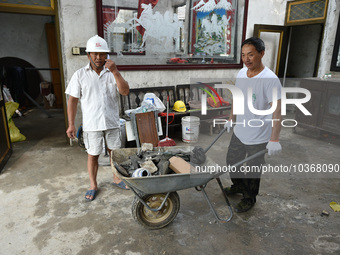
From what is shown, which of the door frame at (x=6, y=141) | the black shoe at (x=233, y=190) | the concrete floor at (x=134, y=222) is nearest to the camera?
the concrete floor at (x=134, y=222)

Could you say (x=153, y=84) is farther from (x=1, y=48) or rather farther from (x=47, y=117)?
(x=1, y=48)

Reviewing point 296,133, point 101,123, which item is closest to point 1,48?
point 101,123

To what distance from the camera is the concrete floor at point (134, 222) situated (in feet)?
8.30

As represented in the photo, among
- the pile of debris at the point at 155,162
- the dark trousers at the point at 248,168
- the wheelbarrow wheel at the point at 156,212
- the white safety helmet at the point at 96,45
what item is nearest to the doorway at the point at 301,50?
the dark trousers at the point at 248,168

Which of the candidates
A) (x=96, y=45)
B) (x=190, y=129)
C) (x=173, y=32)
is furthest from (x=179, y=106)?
(x=96, y=45)

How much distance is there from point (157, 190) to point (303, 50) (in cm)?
912

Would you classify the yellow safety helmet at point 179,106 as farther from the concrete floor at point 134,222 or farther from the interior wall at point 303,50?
the interior wall at point 303,50

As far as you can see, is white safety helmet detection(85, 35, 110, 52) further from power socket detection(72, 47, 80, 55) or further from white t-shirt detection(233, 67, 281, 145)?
power socket detection(72, 47, 80, 55)

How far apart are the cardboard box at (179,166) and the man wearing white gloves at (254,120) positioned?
77cm

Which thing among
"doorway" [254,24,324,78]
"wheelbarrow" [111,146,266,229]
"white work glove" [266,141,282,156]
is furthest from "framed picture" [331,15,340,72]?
"wheelbarrow" [111,146,266,229]

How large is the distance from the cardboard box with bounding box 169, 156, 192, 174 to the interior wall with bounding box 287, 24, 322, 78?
8.20 metres

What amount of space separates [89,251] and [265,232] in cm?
184

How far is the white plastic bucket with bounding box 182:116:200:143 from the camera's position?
5.32 metres

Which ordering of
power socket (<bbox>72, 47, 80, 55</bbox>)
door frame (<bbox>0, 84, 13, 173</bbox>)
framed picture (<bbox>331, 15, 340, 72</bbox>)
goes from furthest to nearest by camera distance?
framed picture (<bbox>331, 15, 340, 72</bbox>)
power socket (<bbox>72, 47, 80, 55</bbox>)
door frame (<bbox>0, 84, 13, 173</bbox>)
